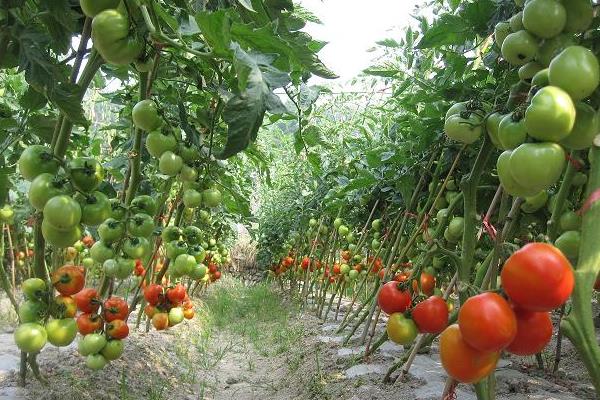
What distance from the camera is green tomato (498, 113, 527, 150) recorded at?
2.42 feet

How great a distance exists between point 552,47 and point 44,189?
40.2 inches

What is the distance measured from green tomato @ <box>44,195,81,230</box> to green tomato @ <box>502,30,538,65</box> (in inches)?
35.0

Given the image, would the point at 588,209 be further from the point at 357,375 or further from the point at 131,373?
the point at 131,373

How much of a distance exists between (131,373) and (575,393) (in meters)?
2.09

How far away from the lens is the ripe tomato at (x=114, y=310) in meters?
1.63

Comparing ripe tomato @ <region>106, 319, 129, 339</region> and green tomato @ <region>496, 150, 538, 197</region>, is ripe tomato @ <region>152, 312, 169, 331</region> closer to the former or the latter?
ripe tomato @ <region>106, 319, 129, 339</region>

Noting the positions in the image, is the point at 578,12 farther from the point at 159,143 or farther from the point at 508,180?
the point at 159,143

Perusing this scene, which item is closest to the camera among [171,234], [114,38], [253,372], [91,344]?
[114,38]

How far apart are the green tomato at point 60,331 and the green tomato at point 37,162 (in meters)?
0.44

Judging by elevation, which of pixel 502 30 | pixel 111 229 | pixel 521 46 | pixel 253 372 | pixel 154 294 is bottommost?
pixel 253 372

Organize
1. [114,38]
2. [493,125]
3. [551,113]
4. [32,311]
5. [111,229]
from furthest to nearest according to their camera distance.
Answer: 1. [111,229]
2. [32,311]
3. [493,125]
4. [114,38]
5. [551,113]

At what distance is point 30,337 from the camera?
3.95ft

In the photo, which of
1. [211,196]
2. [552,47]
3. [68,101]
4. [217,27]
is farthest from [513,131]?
[211,196]

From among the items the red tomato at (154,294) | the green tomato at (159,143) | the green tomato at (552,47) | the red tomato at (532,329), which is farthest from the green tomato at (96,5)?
the red tomato at (154,294)
